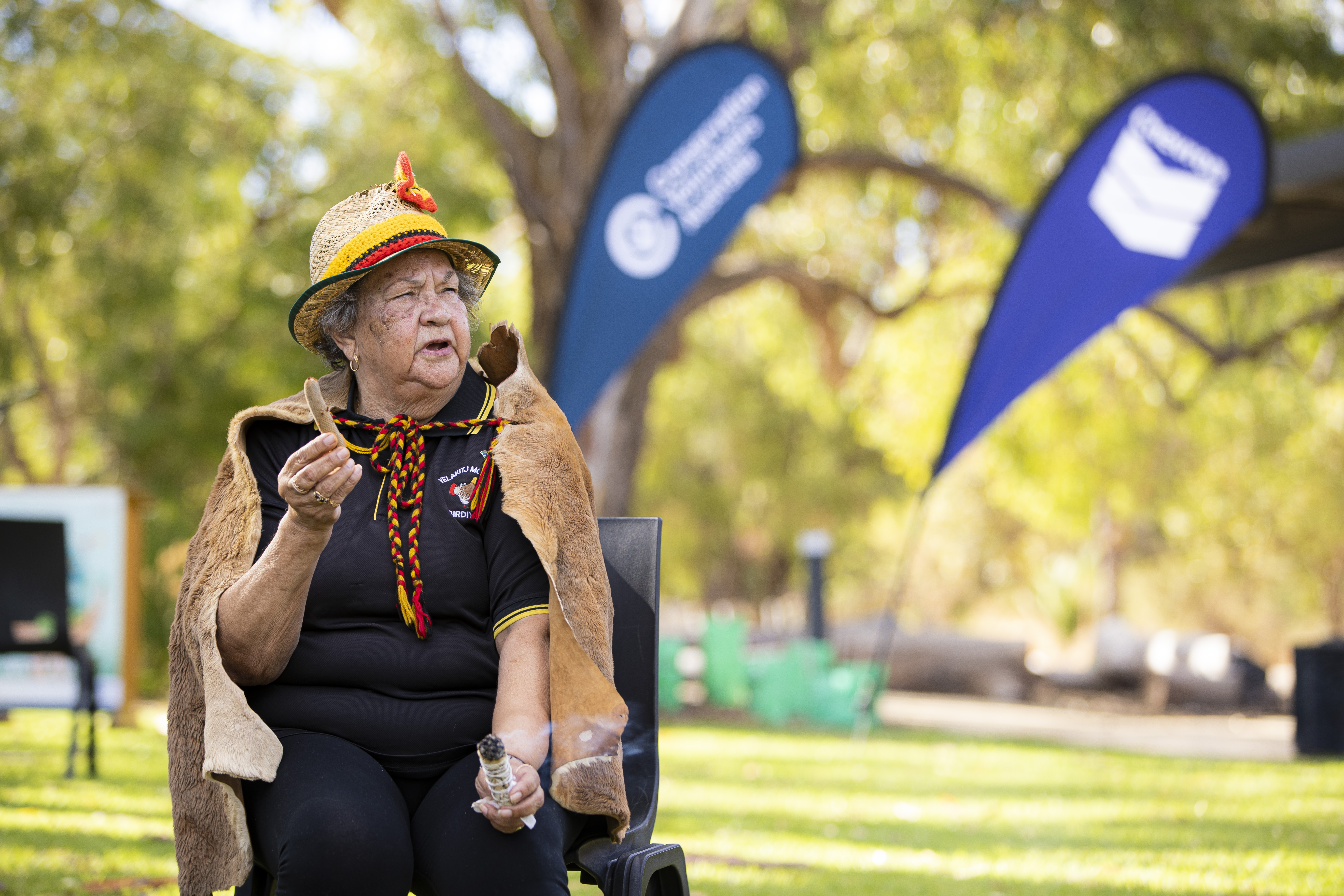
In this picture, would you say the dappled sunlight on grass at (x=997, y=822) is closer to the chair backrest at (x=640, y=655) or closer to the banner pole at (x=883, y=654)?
the banner pole at (x=883, y=654)

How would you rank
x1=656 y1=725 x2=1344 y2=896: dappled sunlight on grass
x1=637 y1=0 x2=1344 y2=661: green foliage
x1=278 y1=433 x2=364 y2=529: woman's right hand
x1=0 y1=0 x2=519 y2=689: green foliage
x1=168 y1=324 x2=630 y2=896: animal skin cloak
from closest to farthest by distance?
x1=278 y1=433 x2=364 y2=529: woman's right hand, x1=168 y1=324 x2=630 y2=896: animal skin cloak, x1=656 y1=725 x2=1344 y2=896: dappled sunlight on grass, x1=0 y1=0 x2=519 y2=689: green foliage, x1=637 y1=0 x2=1344 y2=661: green foliage

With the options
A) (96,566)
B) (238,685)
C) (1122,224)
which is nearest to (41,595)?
(96,566)

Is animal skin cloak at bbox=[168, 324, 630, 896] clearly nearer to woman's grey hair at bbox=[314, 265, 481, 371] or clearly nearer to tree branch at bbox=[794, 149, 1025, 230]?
woman's grey hair at bbox=[314, 265, 481, 371]

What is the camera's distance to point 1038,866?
4.55m

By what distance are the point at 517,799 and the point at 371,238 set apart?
1.05 m

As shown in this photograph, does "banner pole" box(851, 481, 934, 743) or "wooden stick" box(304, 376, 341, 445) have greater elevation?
"wooden stick" box(304, 376, 341, 445)

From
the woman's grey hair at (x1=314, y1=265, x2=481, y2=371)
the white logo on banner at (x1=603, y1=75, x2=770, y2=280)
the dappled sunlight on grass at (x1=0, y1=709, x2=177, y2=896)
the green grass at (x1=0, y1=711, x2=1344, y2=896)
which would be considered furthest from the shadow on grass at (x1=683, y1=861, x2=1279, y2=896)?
the white logo on banner at (x1=603, y1=75, x2=770, y2=280)

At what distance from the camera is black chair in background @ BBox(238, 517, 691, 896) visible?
228 centimetres

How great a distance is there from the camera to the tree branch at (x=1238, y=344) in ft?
39.1

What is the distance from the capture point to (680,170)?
7.78 meters

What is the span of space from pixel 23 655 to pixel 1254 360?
39.0ft

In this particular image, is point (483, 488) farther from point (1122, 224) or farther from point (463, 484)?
point (1122, 224)

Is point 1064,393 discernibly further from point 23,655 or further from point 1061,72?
point 23,655

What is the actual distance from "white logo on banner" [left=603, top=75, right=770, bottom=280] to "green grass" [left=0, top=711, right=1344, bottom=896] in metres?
3.22
